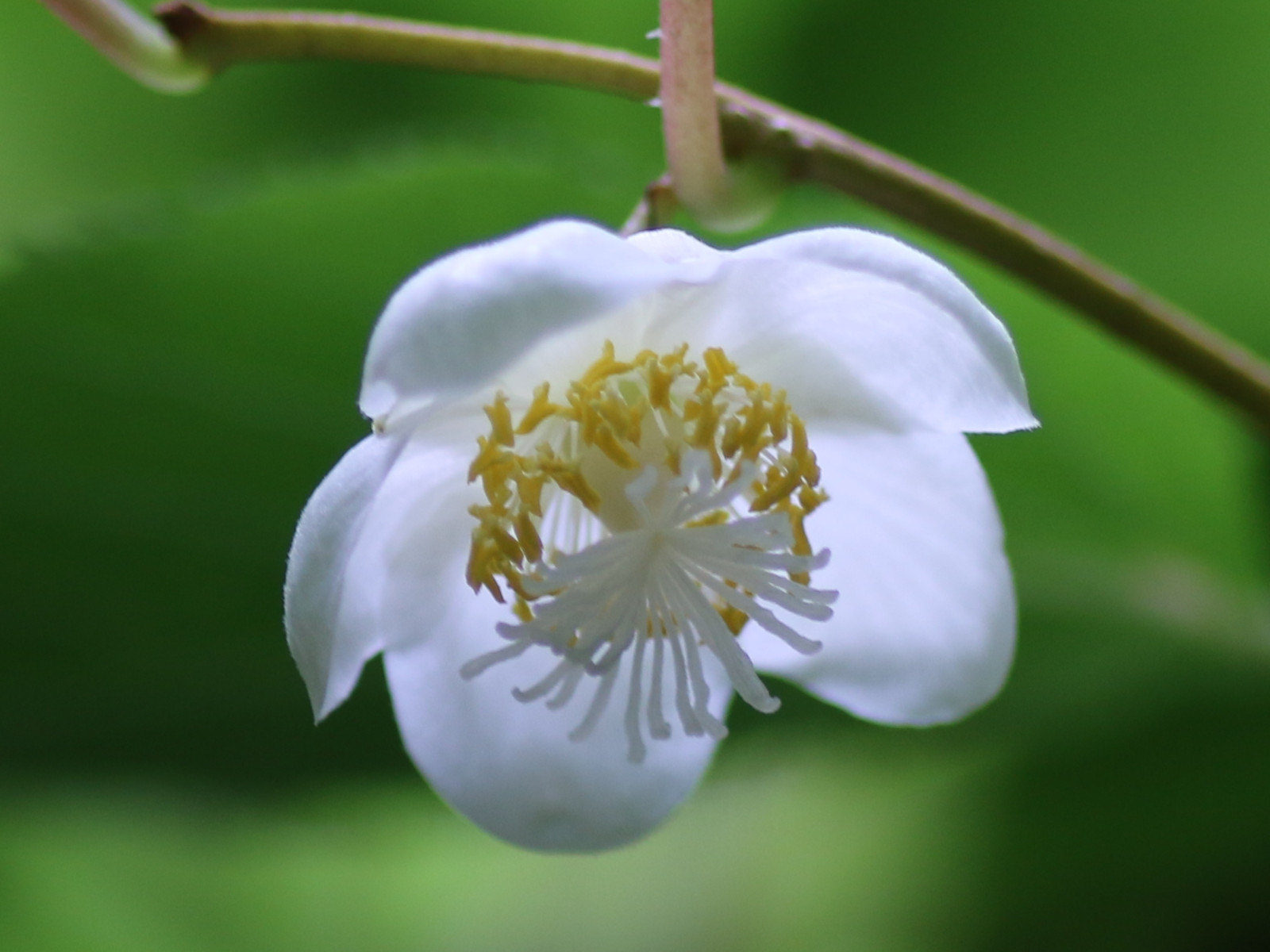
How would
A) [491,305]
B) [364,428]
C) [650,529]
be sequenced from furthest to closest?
[364,428] < [650,529] < [491,305]

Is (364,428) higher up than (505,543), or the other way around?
(364,428)

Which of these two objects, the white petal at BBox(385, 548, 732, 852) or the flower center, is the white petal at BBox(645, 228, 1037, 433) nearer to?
the flower center

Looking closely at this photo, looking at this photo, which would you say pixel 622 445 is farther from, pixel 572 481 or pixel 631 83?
pixel 631 83

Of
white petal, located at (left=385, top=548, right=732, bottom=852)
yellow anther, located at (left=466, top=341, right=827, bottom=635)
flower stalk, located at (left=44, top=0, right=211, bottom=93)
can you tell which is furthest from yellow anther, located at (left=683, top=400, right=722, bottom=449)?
flower stalk, located at (left=44, top=0, right=211, bottom=93)

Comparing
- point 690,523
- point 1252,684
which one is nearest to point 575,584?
point 690,523

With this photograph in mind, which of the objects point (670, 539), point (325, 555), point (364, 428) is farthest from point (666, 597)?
point (364, 428)

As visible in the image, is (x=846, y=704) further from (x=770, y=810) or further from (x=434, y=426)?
(x=770, y=810)

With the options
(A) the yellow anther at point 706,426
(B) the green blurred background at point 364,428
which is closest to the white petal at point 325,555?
(A) the yellow anther at point 706,426
